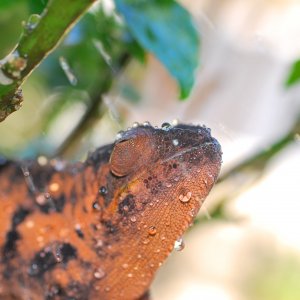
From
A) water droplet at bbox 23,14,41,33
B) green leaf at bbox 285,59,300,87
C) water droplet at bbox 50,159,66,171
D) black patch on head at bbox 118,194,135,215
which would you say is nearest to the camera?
water droplet at bbox 23,14,41,33

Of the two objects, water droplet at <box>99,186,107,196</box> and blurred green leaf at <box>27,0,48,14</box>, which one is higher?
blurred green leaf at <box>27,0,48,14</box>

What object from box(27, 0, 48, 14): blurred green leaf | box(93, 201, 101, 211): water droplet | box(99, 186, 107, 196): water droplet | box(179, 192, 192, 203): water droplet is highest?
box(27, 0, 48, 14): blurred green leaf

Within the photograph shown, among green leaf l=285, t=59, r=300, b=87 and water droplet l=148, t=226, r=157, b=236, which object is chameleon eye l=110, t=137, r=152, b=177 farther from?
green leaf l=285, t=59, r=300, b=87

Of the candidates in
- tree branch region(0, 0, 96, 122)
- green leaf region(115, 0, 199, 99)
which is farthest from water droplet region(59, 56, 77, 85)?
tree branch region(0, 0, 96, 122)

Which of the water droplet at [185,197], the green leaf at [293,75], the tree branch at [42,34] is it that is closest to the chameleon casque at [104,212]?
the water droplet at [185,197]

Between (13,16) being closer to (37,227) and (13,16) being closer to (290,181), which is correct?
(37,227)

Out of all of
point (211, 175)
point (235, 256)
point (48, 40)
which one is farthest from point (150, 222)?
point (235, 256)
